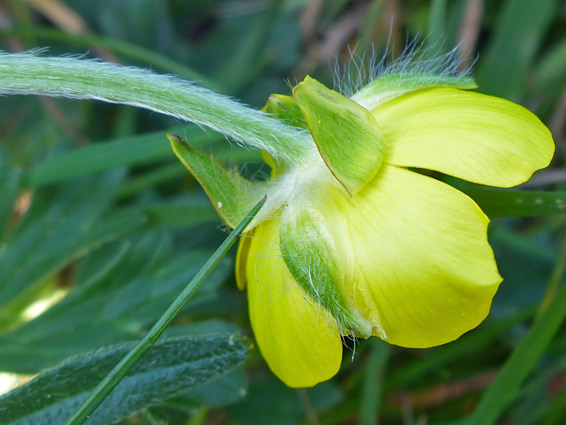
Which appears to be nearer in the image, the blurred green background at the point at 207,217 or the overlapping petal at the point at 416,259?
the overlapping petal at the point at 416,259

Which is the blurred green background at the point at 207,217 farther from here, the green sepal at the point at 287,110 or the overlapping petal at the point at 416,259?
the overlapping petal at the point at 416,259

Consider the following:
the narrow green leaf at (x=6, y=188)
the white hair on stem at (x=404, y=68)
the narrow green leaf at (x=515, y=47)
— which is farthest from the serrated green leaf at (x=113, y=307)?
the narrow green leaf at (x=515, y=47)

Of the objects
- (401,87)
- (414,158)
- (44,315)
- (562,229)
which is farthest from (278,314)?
(562,229)

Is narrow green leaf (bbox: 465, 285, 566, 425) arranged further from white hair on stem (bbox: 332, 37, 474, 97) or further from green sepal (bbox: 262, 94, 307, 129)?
green sepal (bbox: 262, 94, 307, 129)

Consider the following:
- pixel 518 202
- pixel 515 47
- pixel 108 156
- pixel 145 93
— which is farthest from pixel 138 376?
pixel 515 47

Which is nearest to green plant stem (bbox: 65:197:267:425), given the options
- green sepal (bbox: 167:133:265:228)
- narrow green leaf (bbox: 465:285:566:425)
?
green sepal (bbox: 167:133:265:228)

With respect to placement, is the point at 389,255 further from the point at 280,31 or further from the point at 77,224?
the point at 280,31
